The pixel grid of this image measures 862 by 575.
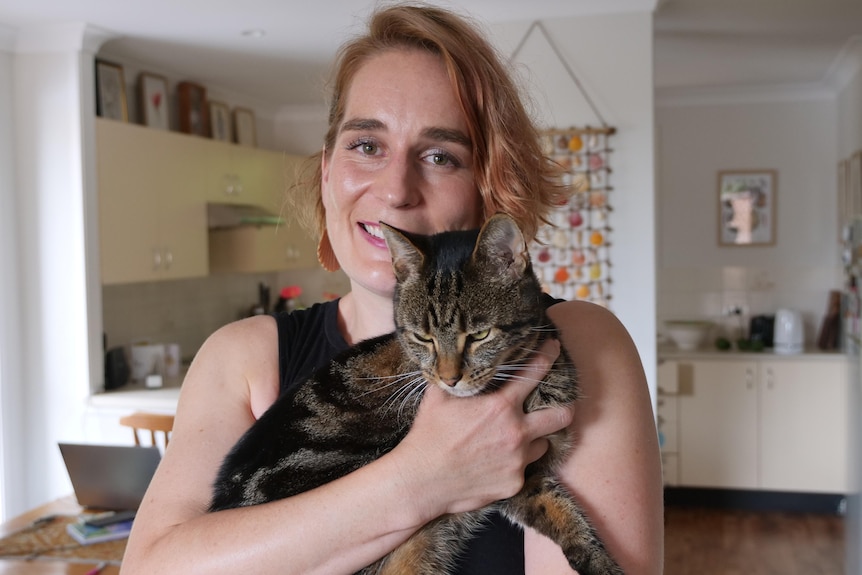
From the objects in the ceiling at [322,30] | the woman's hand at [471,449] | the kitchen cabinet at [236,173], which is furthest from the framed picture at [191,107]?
the woman's hand at [471,449]

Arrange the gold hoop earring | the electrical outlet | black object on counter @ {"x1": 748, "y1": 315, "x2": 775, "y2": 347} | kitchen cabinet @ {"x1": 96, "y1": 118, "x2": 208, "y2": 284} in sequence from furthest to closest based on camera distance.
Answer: the electrical outlet
black object on counter @ {"x1": 748, "y1": 315, "x2": 775, "y2": 347}
kitchen cabinet @ {"x1": 96, "y1": 118, "x2": 208, "y2": 284}
the gold hoop earring

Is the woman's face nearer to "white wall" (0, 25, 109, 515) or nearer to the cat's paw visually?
the cat's paw

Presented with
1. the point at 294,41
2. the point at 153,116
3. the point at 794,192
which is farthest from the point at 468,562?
the point at 794,192

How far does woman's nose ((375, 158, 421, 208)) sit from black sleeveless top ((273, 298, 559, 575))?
259mm

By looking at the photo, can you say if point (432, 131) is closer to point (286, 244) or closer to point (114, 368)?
point (114, 368)

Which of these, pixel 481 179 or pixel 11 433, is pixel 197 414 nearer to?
pixel 481 179

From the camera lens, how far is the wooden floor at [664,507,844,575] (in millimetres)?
4977

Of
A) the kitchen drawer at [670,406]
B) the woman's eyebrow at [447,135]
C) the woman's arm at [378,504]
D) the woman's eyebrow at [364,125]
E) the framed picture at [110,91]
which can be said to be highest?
the framed picture at [110,91]

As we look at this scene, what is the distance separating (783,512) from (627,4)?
13.1ft

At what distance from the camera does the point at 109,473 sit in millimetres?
3062

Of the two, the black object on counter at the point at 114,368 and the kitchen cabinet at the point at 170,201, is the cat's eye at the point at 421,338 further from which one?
the black object on counter at the point at 114,368

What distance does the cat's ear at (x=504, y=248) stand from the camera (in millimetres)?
1070

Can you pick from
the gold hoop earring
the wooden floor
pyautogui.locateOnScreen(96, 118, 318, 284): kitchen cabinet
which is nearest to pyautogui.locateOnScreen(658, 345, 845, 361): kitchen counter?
the wooden floor

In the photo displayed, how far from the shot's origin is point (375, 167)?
4.21ft
